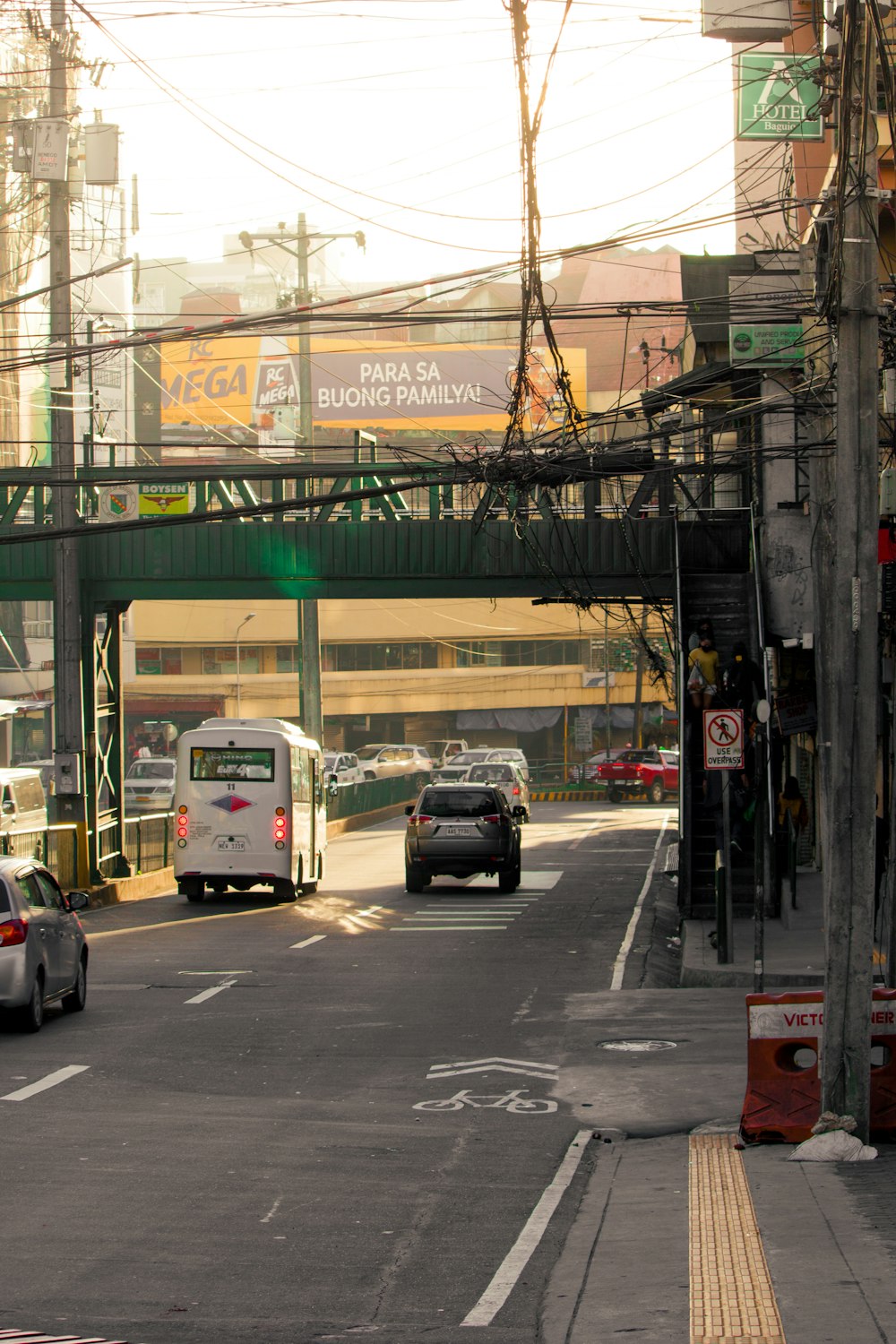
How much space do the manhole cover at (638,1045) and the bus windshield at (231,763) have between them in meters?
14.5

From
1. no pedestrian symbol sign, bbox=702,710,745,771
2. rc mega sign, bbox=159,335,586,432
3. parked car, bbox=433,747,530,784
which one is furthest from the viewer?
rc mega sign, bbox=159,335,586,432

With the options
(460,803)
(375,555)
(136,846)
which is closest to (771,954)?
(460,803)

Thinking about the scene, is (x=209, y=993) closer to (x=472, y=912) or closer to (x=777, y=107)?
(x=472, y=912)

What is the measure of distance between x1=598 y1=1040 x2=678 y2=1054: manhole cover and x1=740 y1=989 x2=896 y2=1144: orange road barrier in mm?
3756

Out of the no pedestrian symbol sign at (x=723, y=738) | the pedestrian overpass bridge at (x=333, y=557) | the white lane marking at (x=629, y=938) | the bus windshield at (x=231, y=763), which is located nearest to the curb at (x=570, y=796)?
the white lane marking at (x=629, y=938)

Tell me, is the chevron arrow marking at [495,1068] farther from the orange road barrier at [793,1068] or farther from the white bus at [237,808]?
the white bus at [237,808]

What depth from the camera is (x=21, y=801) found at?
117ft

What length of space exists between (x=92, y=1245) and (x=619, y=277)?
98.7 meters

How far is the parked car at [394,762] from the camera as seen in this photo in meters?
66.2

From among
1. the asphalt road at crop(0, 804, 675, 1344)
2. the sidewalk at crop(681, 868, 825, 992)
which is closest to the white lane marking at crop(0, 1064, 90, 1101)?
the asphalt road at crop(0, 804, 675, 1344)

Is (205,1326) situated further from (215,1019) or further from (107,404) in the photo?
(107,404)

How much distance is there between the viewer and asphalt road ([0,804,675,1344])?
7.29 m

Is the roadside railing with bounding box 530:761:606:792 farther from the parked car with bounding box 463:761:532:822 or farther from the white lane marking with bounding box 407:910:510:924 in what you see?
the white lane marking with bounding box 407:910:510:924

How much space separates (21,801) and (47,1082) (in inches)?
945
